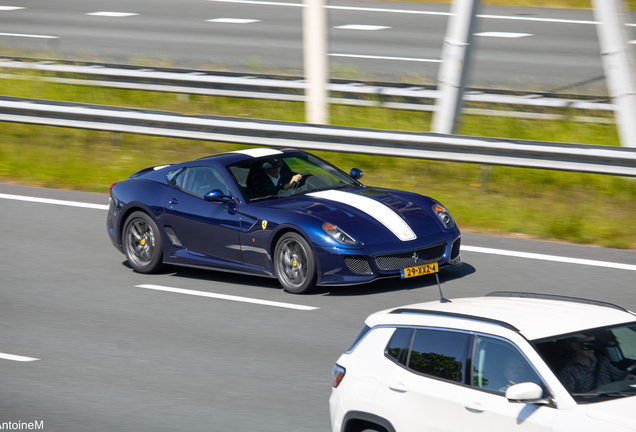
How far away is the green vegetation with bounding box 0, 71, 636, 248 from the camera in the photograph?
39.0 ft

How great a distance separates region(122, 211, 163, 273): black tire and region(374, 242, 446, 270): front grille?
2.77 m

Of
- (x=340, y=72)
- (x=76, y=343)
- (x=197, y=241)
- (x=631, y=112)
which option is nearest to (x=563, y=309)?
(x=76, y=343)

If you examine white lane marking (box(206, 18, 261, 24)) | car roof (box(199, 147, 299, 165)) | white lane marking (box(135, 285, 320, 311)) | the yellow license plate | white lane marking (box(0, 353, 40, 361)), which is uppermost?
white lane marking (box(206, 18, 261, 24))

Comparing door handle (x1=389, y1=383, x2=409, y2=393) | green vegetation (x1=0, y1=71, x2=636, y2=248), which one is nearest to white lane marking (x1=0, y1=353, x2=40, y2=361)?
door handle (x1=389, y1=383, x2=409, y2=393)

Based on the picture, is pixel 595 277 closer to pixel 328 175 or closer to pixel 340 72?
pixel 328 175

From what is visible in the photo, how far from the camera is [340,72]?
65.0 feet

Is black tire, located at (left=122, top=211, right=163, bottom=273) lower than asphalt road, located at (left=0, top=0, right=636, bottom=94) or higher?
lower

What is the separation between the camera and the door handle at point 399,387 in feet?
15.8

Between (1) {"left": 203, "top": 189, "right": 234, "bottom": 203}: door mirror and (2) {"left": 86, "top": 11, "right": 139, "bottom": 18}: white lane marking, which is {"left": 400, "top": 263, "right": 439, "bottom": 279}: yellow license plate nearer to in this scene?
(1) {"left": 203, "top": 189, "right": 234, "bottom": 203}: door mirror

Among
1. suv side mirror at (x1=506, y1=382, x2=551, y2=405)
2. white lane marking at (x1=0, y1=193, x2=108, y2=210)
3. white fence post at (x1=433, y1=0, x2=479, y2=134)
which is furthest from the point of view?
white lane marking at (x1=0, y1=193, x2=108, y2=210)

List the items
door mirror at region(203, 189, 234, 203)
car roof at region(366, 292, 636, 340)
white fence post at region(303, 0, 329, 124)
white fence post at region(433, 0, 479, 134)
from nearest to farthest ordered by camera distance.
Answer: car roof at region(366, 292, 636, 340)
door mirror at region(203, 189, 234, 203)
white fence post at region(433, 0, 479, 134)
white fence post at region(303, 0, 329, 124)

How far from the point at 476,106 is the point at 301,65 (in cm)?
656

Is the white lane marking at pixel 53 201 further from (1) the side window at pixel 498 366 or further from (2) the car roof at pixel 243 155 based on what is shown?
(1) the side window at pixel 498 366

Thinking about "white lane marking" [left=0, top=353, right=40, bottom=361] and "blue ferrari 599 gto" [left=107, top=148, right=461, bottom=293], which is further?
"blue ferrari 599 gto" [left=107, top=148, right=461, bottom=293]
